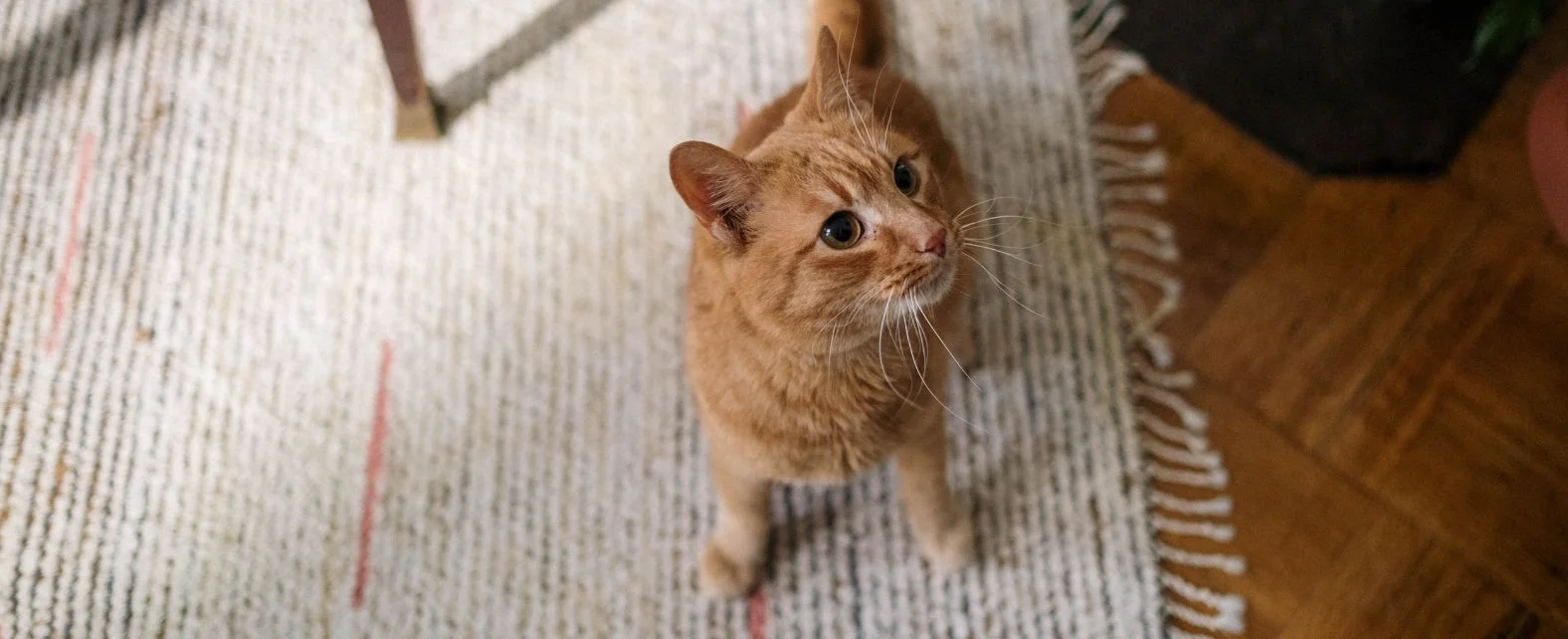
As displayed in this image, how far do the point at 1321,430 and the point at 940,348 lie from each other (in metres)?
0.49

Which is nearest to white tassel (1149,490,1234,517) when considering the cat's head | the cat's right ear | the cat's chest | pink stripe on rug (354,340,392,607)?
the cat's chest

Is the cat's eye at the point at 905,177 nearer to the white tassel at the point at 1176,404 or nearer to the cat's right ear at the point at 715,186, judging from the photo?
the cat's right ear at the point at 715,186

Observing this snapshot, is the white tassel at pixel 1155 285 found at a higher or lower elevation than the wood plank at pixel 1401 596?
higher

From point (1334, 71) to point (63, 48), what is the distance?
4.79 feet

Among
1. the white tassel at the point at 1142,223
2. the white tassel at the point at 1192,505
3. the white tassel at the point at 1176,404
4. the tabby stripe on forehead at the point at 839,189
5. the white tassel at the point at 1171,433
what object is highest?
the tabby stripe on forehead at the point at 839,189

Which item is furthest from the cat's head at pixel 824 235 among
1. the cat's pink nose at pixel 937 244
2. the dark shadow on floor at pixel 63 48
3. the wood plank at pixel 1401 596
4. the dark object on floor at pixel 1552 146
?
A: the dark shadow on floor at pixel 63 48

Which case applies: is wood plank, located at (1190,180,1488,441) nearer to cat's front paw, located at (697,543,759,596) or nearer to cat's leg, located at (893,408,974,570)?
cat's leg, located at (893,408,974,570)

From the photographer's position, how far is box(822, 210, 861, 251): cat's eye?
0.68 m

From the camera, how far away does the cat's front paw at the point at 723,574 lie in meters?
0.96

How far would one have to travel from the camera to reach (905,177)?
733 millimetres

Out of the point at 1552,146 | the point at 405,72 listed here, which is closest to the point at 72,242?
the point at 405,72

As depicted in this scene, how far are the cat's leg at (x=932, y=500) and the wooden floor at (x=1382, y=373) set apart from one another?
27cm

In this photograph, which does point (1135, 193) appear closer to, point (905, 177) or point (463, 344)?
point (905, 177)

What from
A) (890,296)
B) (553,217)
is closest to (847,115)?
→ (890,296)
